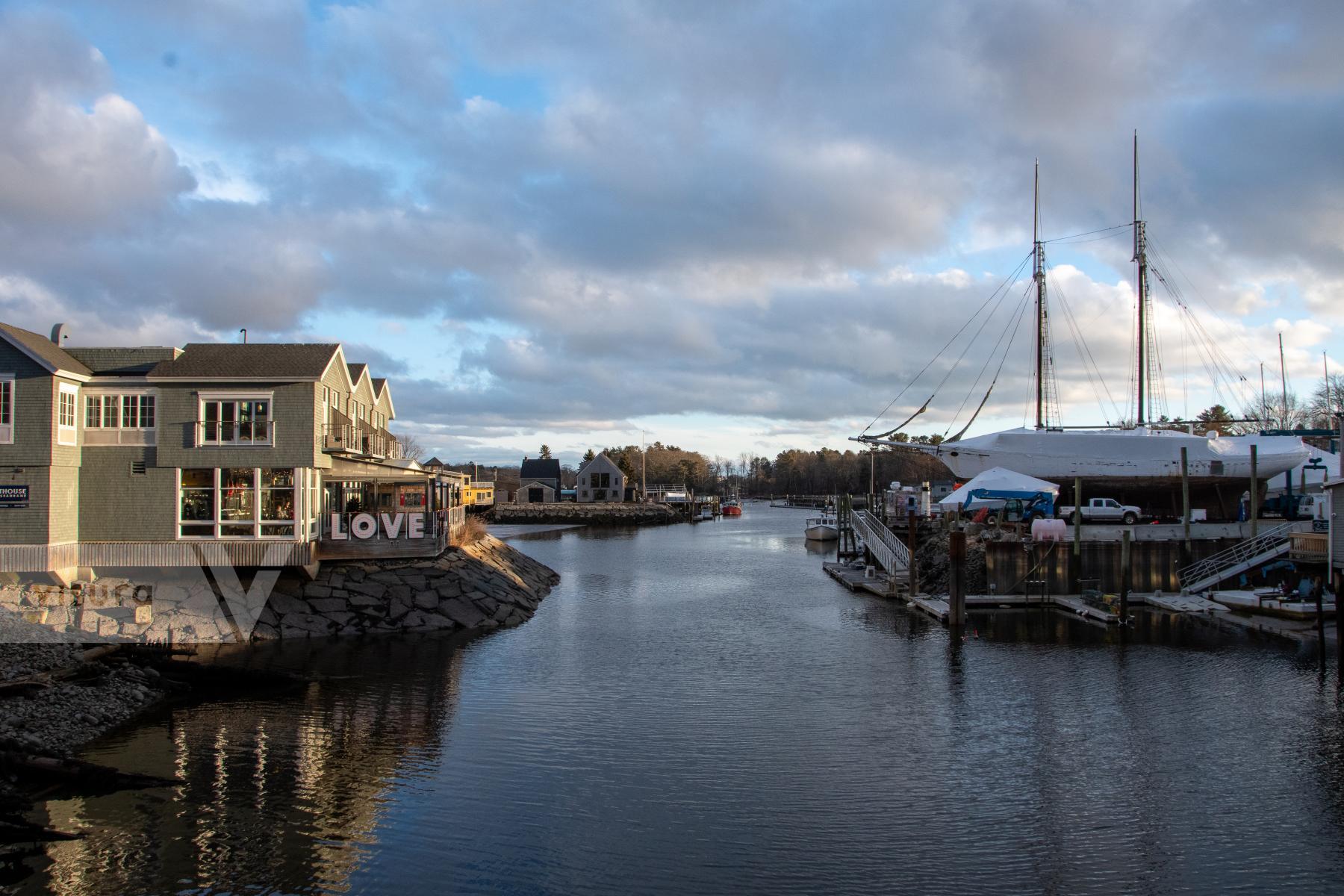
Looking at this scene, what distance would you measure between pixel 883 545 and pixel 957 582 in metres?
13.6

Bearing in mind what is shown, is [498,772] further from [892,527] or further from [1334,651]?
[892,527]

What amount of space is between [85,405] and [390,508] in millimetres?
14007

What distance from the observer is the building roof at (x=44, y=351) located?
2562 cm

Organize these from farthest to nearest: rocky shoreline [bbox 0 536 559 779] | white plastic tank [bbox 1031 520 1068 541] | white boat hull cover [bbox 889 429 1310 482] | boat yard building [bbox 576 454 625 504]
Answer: boat yard building [bbox 576 454 625 504] < white boat hull cover [bbox 889 429 1310 482] < white plastic tank [bbox 1031 520 1068 541] < rocky shoreline [bbox 0 536 559 779]

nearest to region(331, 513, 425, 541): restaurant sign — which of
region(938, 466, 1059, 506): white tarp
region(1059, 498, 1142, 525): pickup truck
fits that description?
region(938, 466, 1059, 506): white tarp

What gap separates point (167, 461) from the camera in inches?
1069

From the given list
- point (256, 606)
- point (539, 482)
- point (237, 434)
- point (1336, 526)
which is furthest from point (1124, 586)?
point (539, 482)

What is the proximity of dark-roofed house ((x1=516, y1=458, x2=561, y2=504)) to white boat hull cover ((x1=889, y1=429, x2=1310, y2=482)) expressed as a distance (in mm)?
82196

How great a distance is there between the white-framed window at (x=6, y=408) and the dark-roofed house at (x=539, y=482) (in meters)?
100

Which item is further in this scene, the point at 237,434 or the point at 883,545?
the point at 883,545

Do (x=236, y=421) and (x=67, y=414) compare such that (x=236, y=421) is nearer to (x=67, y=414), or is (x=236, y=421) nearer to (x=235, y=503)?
(x=235, y=503)

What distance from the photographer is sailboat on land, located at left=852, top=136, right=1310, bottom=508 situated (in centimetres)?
4975

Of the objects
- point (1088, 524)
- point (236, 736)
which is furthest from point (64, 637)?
point (1088, 524)

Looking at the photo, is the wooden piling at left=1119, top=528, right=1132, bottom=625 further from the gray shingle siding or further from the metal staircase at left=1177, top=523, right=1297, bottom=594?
the gray shingle siding
